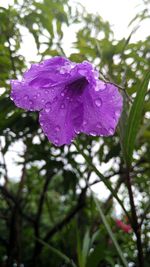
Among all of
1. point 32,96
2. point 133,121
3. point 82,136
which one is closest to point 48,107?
point 32,96

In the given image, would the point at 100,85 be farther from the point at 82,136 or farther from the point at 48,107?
the point at 82,136

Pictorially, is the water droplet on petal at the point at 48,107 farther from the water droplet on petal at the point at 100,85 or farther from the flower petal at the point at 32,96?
the water droplet on petal at the point at 100,85

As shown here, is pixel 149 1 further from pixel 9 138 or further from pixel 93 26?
pixel 9 138

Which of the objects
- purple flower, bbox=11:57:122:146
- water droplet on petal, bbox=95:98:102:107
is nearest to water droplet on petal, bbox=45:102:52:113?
purple flower, bbox=11:57:122:146

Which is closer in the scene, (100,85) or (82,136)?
(100,85)

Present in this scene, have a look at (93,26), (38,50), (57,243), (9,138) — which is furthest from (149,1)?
(57,243)

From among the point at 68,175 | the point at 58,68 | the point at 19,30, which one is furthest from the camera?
the point at 68,175
